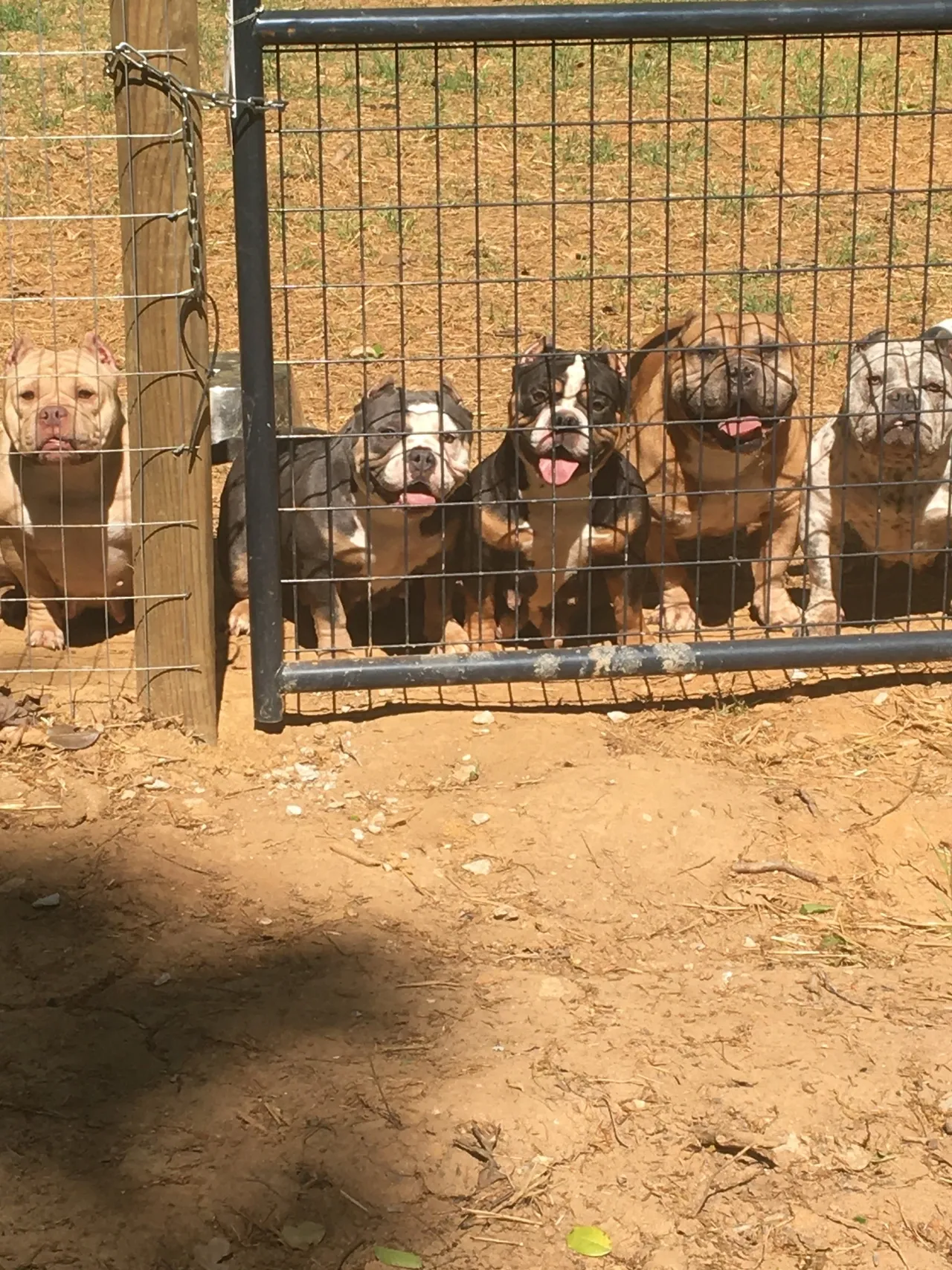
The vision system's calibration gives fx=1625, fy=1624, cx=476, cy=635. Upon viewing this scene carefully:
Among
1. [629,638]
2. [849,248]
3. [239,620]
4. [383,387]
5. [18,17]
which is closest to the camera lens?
[383,387]

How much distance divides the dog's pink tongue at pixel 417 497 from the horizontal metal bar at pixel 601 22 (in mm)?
1582

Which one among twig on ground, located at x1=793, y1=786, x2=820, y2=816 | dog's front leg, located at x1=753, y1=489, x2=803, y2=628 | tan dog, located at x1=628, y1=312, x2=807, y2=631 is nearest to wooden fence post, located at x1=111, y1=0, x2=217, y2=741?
tan dog, located at x1=628, y1=312, x2=807, y2=631

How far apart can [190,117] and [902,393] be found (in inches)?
106

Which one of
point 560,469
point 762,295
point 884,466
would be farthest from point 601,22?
point 762,295

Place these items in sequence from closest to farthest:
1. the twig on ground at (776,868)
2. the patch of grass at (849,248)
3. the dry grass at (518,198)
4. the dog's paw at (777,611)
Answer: the twig on ground at (776,868) → the dog's paw at (777,611) → the dry grass at (518,198) → the patch of grass at (849,248)

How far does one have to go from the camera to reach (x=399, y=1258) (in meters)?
3.02

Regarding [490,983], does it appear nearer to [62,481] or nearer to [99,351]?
[62,481]

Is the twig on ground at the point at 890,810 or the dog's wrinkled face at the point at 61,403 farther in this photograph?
the dog's wrinkled face at the point at 61,403

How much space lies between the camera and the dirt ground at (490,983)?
10.4 feet

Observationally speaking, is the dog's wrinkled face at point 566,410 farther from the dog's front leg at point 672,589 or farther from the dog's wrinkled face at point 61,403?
the dog's wrinkled face at point 61,403

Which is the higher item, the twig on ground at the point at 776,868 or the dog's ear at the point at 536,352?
the dog's ear at the point at 536,352

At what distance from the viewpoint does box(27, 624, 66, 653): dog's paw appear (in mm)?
6094

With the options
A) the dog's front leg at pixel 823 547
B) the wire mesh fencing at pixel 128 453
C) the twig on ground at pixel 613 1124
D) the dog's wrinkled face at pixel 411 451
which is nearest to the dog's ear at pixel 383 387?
the dog's wrinkled face at pixel 411 451

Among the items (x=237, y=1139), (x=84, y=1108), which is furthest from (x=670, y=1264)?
(x=84, y=1108)
